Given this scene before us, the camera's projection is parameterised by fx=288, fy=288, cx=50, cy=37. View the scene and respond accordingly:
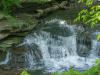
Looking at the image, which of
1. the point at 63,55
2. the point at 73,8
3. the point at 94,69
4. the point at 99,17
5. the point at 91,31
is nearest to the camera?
the point at 99,17

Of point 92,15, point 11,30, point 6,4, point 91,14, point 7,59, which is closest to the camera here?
point 92,15

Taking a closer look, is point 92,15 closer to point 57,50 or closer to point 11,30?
point 57,50

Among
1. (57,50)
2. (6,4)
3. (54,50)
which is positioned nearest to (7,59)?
(54,50)

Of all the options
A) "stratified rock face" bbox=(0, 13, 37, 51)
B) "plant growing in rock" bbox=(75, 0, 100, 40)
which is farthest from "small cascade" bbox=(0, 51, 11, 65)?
"plant growing in rock" bbox=(75, 0, 100, 40)

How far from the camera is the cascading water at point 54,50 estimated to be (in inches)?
455

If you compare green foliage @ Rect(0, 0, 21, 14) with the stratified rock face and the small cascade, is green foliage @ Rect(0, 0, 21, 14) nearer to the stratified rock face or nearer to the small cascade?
the stratified rock face

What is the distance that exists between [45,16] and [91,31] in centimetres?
393

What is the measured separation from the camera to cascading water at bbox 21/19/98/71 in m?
11.6

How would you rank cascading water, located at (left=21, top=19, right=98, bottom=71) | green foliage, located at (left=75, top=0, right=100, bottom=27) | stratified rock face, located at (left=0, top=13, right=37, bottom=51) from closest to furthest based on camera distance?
1. green foliage, located at (left=75, top=0, right=100, bottom=27)
2. cascading water, located at (left=21, top=19, right=98, bottom=71)
3. stratified rock face, located at (left=0, top=13, right=37, bottom=51)

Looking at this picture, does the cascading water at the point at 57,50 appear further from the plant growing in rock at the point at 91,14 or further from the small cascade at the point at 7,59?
the plant growing in rock at the point at 91,14

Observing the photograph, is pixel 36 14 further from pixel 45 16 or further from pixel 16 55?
pixel 16 55

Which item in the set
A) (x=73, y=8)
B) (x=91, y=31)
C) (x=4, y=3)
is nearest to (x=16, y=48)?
(x=4, y=3)

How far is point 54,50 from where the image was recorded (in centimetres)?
1235

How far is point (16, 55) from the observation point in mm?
11438
